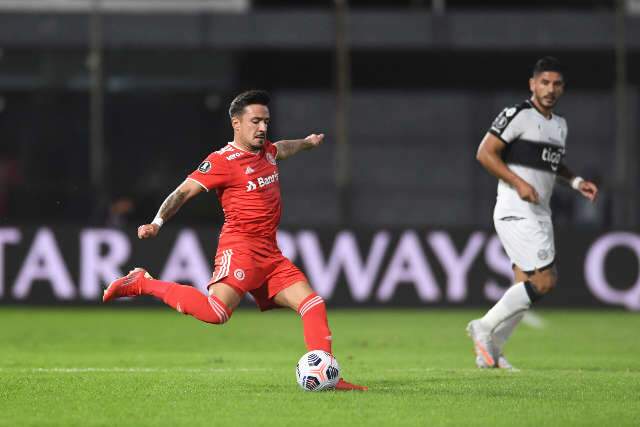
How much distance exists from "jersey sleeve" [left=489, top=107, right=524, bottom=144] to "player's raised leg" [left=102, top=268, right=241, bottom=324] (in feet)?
9.05

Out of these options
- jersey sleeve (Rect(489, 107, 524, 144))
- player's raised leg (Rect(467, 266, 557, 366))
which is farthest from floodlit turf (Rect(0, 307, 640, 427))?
jersey sleeve (Rect(489, 107, 524, 144))

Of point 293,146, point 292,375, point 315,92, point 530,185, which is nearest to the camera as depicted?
point 293,146

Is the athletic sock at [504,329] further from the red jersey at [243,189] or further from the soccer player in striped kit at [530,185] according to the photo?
the red jersey at [243,189]

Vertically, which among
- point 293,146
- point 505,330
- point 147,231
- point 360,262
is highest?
point 293,146

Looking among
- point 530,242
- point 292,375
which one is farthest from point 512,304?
point 292,375

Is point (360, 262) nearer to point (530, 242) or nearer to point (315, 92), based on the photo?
point (530, 242)

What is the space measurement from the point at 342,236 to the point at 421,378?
9.50m

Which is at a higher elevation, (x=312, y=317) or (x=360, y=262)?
(x=312, y=317)

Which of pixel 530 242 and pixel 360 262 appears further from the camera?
pixel 360 262

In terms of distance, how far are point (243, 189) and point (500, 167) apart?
92.0 inches

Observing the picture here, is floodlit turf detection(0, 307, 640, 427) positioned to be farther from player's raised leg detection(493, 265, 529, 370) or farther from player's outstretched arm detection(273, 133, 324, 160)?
player's outstretched arm detection(273, 133, 324, 160)

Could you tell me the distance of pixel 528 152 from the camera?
10633 millimetres

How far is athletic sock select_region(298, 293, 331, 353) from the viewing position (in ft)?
29.2

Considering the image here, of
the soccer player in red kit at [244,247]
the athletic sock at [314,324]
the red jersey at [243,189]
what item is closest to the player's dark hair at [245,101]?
the soccer player in red kit at [244,247]
